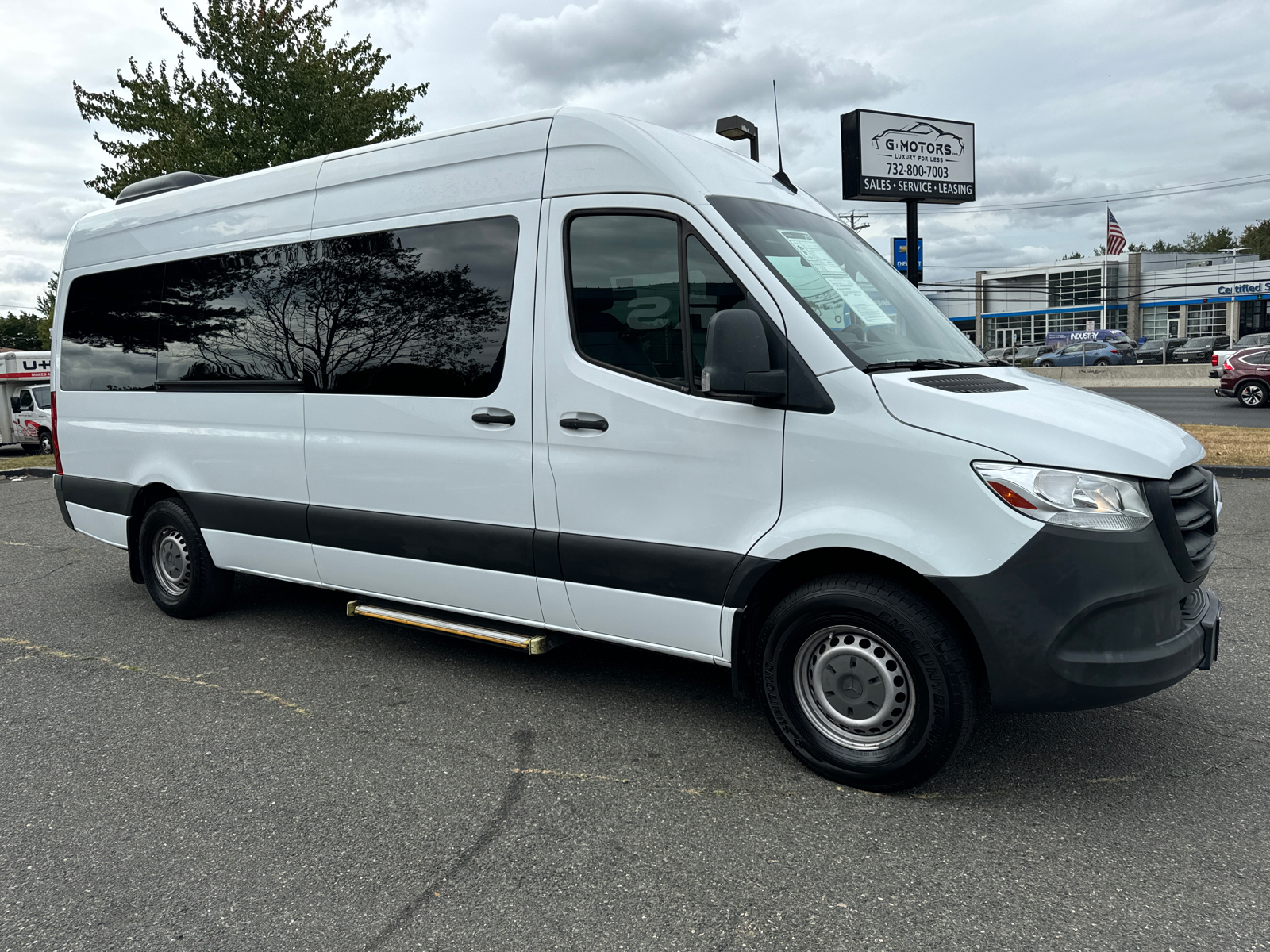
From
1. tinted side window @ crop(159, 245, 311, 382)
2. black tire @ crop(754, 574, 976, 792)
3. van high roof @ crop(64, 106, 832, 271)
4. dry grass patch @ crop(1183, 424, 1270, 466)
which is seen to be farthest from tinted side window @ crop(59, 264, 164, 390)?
dry grass patch @ crop(1183, 424, 1270, 466)

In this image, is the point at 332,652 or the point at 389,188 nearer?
the point at 389,188

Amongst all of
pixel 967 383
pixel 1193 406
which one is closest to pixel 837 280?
pixel 967 383

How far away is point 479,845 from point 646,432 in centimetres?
161

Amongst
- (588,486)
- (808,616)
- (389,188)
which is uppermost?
(389,188)

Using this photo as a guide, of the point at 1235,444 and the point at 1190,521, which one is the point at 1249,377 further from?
the point at 1190,521

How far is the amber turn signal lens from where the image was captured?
3039 millimetres

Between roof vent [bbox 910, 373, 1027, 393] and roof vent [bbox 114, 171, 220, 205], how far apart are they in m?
4.76

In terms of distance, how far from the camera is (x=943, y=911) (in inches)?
107

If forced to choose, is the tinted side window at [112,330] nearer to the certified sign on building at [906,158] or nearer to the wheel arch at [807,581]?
the wheel arch at [807,581]

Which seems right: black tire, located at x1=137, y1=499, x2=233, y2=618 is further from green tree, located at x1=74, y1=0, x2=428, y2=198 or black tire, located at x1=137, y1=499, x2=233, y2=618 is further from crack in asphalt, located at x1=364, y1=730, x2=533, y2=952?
green tree, located at x1=74, y1=0, x2=428, y2=198

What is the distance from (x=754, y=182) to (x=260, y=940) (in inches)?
132

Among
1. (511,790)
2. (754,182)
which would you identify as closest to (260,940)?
(511,790)

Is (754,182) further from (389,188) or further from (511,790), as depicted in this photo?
(511,790)

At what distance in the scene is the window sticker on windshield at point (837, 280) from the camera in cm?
371
